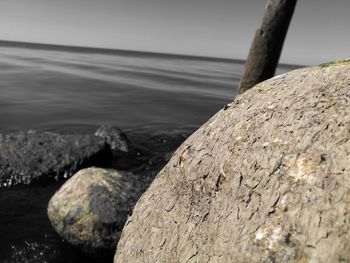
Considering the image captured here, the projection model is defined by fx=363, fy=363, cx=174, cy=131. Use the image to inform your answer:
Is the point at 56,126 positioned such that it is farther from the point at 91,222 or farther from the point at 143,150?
the point at 91,222

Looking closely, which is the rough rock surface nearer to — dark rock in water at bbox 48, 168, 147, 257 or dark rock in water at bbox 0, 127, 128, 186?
dark rock in water at bbox 48, 168, 147, 257

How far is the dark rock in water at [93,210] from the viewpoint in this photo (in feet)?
15.7

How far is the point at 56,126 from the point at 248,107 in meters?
11.4

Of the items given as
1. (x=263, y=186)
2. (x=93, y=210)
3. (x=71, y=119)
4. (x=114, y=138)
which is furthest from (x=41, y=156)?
(x=71, y=119)

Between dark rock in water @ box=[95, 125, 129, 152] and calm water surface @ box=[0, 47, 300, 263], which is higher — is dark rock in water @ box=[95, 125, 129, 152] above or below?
above

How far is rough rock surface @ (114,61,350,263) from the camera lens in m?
2.49

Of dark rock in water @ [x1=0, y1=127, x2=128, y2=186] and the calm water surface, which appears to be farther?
dark rock in water @ [x1=0, y1=127, x2=128, y2=186]

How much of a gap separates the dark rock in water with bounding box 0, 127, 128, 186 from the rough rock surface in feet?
14.0

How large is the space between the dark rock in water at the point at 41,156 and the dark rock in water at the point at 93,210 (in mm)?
2384

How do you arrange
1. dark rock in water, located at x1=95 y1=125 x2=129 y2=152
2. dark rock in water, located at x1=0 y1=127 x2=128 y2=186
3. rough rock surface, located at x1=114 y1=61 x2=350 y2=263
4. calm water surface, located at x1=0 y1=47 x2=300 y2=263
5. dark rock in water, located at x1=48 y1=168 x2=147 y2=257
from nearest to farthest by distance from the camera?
rough rock surface, located at x1=114 y1=61 x2=350 y2=263 < dark rock in water, located at x1=48 y1=168 x2=147 y2=257 < calm water surface, located at x1=0 y1=47 x2=300 y2=263 < dark rock in water, located at x1=0 y1=127 x2=128 y2=186 < dark rock in water, located at x1=95 y1=125 x2=129 y2=152

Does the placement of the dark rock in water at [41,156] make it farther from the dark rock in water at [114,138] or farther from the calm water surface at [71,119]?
the dark rock in water at [114,138]

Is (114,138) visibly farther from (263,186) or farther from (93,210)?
(263,186)

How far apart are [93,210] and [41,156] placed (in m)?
3.20

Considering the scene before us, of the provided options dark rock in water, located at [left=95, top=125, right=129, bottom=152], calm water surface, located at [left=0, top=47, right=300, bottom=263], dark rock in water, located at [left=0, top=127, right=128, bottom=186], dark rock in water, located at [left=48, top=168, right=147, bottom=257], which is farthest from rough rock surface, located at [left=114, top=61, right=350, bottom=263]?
dark rock in water, located at [left=95, top=125, right=129, bottom=152]
